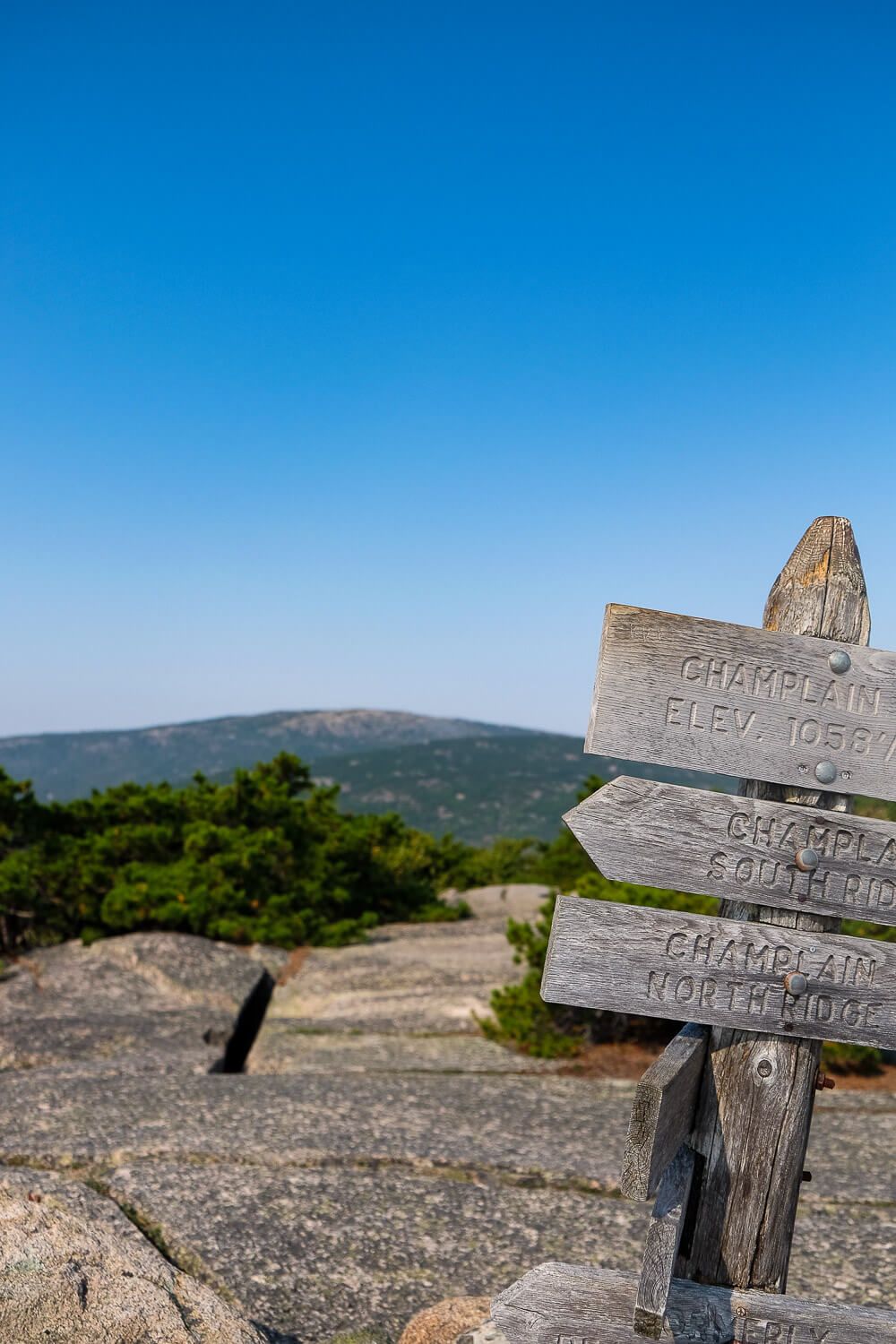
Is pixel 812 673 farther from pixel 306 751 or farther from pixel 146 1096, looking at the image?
pixel 306 751

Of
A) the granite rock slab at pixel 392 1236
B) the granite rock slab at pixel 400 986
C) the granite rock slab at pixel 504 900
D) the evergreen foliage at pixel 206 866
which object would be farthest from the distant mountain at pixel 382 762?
the granite rock slab at pixel 392 1236

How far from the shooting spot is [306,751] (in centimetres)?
11869

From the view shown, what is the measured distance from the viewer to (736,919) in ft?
8.89

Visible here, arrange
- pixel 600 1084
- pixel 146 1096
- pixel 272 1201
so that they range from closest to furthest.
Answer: pixel 272 1201
pixel 146 1096
pixel 600 1084

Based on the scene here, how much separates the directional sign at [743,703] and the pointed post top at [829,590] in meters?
0.08

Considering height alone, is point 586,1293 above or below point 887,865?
below

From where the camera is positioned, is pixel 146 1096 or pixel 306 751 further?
pixel 306 751

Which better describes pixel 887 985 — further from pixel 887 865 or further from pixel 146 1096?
pixel 146 1096

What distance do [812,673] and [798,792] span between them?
1.04 ft

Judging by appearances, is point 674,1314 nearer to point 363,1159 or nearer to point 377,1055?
point 363,1159

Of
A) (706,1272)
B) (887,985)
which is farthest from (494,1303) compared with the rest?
(887,985)

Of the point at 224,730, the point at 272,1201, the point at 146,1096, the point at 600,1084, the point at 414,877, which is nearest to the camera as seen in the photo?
the point at 272,1201

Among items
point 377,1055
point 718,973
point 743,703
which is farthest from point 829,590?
point 377,1055

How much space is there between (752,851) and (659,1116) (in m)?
0.70
